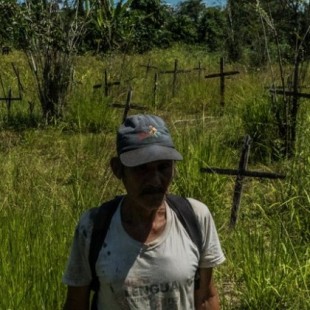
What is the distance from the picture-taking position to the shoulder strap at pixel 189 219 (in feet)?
5.62

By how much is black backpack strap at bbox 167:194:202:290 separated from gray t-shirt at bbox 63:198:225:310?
0.04ft

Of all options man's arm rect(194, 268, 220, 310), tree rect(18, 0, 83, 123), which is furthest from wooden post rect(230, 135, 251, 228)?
tree rect(18, 0, 83, 123)

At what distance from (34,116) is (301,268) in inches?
252

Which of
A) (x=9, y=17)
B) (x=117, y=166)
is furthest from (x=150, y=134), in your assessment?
(x=9, y=17)

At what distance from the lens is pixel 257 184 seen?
203 inches

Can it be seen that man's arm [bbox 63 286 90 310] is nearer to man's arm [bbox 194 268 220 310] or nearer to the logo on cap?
man's arm [bbox 194 268 220 310]

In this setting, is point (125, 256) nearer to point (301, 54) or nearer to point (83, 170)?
point (83, 170)

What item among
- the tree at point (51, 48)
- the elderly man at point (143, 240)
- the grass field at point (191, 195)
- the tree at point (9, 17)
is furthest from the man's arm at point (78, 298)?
the tree at point (9, 17)

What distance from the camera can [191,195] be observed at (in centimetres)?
471

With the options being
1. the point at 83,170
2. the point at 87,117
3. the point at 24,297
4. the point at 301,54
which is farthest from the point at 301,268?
the point at 87,117

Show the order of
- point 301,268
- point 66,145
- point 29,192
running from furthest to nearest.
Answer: point 66,145 → point 29,192 → point 301,268

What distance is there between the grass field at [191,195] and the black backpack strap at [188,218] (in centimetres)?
99

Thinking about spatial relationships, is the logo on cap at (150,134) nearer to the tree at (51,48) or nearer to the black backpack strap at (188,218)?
the black backpack strap at (188,218)

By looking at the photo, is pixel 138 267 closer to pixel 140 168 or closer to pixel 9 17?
pixel 140 168
